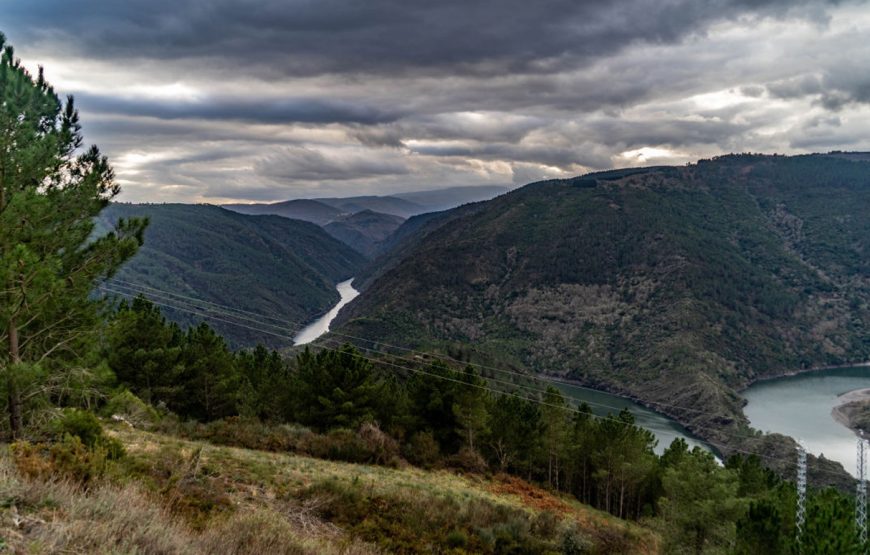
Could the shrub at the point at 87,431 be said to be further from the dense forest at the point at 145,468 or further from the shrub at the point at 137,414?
the shrub at the point at 137,414

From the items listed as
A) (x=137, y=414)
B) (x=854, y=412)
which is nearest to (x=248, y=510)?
(x=137, y=414)

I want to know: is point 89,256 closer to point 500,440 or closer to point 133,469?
point 133,469

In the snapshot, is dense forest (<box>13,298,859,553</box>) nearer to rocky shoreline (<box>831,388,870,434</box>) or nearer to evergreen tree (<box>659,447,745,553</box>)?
evergreen tree (<box>659,447,745,553</box>)

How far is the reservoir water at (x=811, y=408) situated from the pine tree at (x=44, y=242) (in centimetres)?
10815

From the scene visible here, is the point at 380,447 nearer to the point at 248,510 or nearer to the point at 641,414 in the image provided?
the point at 248,510

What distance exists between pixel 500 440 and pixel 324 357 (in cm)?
1363

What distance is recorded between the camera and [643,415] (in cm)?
12900

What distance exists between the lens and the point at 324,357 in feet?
109

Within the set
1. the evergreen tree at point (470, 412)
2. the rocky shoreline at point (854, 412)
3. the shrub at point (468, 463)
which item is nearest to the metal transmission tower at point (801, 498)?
the shrub at point (468, 463)

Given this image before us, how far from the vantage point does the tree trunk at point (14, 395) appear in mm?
11503

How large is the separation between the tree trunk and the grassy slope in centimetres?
252

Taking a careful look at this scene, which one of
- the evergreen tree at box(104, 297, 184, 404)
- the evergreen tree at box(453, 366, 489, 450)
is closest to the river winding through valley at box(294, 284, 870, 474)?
the evergreen tree at box(453, 366, 489, 450)

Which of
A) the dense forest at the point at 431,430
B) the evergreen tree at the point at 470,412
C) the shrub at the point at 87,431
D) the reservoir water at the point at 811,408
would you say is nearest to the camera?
the shrub at the point at 87,431

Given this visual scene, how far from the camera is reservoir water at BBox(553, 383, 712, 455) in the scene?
10855 cm
